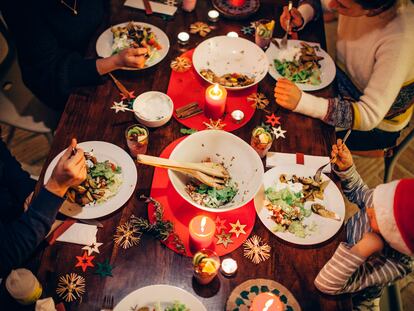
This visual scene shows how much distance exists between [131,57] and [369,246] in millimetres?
1673

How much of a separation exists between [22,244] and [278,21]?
2.30 m

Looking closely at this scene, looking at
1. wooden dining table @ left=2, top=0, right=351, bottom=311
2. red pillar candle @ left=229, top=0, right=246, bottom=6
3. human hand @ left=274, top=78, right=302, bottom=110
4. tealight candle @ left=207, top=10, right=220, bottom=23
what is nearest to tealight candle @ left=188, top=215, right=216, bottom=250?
wooden dining table @ left=2, top=0, right=351, bottom=311

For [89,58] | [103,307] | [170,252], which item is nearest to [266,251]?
[170,252]

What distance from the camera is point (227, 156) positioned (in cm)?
186

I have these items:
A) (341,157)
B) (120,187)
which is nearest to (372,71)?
(341,157)

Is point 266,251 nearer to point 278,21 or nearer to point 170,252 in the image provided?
point 170,252

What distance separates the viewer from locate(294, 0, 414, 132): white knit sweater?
2.03 metres

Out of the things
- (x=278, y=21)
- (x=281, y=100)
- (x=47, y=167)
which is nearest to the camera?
(x=47, y=167)

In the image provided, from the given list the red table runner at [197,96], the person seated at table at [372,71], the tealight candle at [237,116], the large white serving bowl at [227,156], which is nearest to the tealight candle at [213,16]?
the red table runner at [197,96]

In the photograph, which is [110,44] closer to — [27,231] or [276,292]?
[27,231]

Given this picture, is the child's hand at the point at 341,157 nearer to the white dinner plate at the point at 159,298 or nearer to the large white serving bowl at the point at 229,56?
the large white serving bowl at the point at 229,56

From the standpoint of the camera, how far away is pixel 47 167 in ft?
5.95

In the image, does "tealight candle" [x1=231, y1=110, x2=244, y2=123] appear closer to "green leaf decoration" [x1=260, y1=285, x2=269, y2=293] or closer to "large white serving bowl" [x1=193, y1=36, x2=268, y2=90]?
"large white serving bowl" [x1=193, y1=36, x2=268, y2=90]

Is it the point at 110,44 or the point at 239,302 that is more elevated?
the point at 110,44
